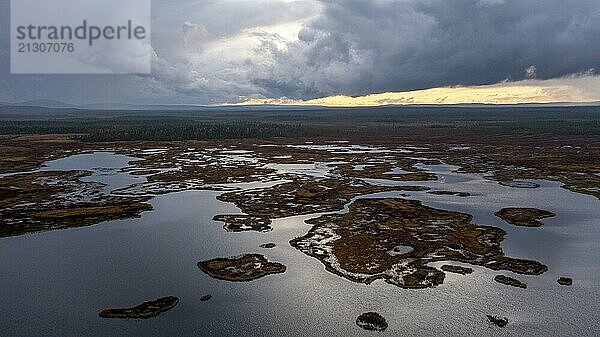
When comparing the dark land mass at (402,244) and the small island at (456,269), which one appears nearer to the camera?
the small island at (456,269)

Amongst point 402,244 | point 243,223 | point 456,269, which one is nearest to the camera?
point 456,269

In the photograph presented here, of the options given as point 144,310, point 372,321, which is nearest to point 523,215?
point 372,321

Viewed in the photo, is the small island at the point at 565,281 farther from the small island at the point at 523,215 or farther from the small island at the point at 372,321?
the small island at the point at 523,215

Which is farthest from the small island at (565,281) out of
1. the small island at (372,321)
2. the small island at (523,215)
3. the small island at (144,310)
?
the small island at (144,310)

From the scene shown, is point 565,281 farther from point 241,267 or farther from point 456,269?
point 241,267

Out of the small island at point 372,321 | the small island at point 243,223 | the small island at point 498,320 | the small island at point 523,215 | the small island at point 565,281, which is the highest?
the small island at point 523,215

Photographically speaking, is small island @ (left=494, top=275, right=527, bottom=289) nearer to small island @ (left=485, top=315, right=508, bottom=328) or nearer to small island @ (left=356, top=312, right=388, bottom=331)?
small island @ (left=485, top=315, right=508, bottom=328)

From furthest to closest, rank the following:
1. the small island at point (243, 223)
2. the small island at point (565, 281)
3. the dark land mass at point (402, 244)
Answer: the small island at point (243, 223) → the dark land mass at point (402, 244) → the small island at point (565, 281)
